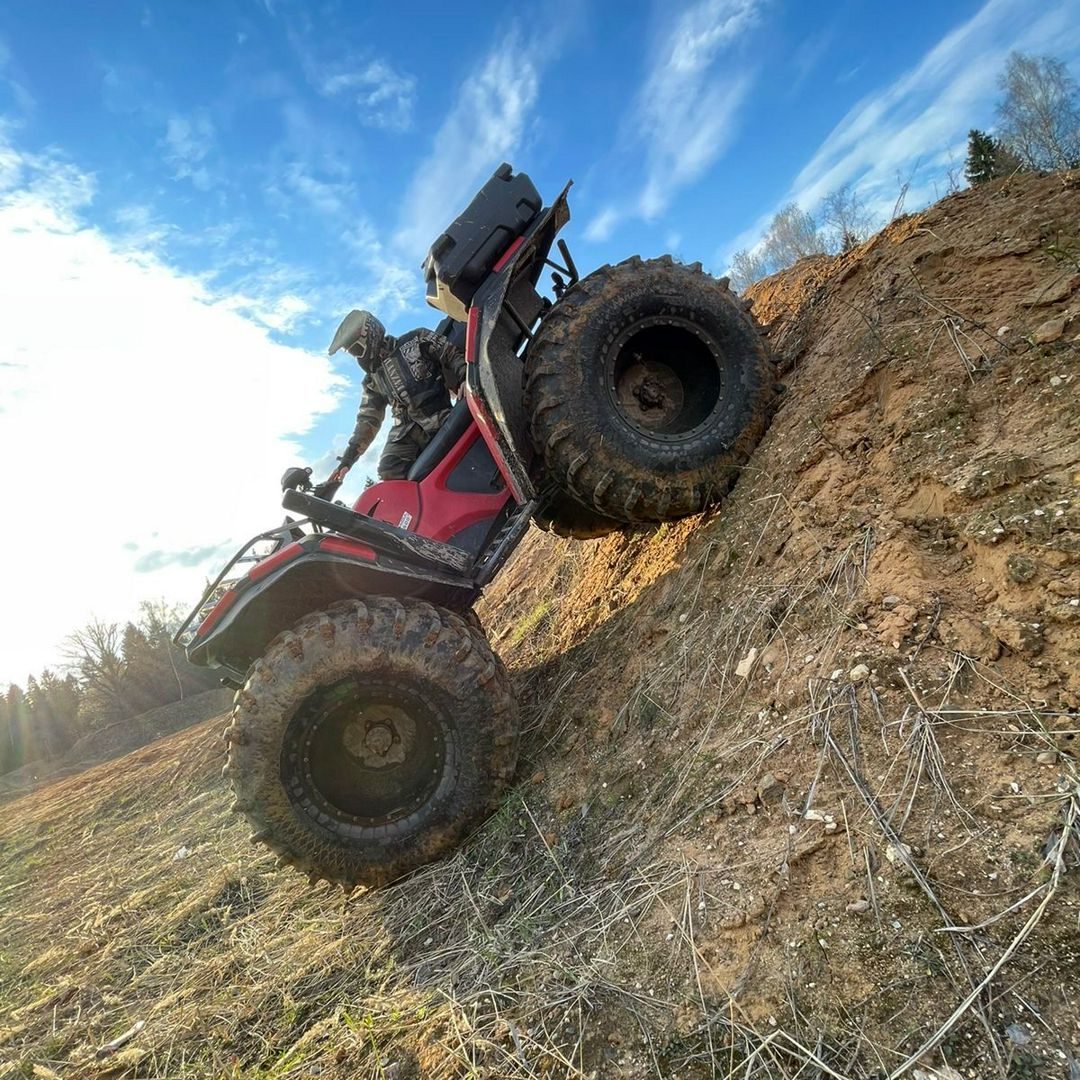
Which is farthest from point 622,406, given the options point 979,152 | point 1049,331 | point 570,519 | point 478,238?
point 979,152

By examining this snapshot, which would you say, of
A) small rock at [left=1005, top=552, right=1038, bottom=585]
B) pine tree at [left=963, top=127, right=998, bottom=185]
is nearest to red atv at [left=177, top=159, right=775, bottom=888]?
small rock at [left=1005, top=552, right=1038, bottom=585]

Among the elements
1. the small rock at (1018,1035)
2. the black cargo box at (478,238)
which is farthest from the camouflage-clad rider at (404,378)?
the small rock at (1018,1035)

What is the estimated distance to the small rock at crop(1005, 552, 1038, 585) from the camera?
202cm

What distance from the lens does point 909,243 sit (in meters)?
3.58

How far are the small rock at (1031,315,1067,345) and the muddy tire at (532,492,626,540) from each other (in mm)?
2325

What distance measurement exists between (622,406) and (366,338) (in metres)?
2.12

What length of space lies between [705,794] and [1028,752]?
3.32 feet

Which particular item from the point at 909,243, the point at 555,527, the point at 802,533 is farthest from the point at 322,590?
the point at 909,243

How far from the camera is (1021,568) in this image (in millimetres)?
2043

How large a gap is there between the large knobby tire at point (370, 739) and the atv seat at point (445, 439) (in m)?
1.24

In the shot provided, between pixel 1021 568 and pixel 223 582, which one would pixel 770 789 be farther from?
pixel 223 582

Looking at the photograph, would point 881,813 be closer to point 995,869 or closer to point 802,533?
point 995,869

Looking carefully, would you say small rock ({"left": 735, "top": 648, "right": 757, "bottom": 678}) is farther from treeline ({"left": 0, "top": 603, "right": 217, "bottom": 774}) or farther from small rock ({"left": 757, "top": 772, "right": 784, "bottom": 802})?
treeline ({"left": 0, "top": 603, "right": 217, "bottom": 774})

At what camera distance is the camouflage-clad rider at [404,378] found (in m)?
4.52
